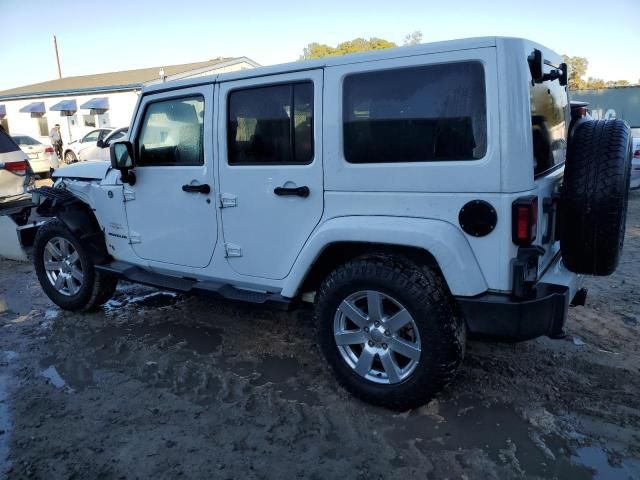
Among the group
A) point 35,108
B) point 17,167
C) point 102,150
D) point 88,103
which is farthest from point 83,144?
point 17,167

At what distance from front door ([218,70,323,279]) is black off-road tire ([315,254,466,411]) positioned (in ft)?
1.37

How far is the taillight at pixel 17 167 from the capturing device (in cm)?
750

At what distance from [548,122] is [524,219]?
84 cm

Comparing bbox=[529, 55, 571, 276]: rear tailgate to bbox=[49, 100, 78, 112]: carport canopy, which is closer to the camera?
bbox=[529, 55, 571, 276]: rear tailgate

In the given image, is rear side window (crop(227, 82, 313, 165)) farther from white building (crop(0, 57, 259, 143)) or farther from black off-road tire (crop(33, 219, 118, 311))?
white building (crop(0, 57, 259, 143))

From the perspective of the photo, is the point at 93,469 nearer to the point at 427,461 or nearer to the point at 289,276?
the point at 289,276

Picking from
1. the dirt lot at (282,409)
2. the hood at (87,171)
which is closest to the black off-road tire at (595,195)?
the dirt lot at (282,409)

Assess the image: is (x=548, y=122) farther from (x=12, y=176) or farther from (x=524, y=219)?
(x=12, y=176)

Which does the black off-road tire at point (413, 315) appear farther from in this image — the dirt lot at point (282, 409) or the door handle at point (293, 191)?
the door handle at point (293, 191)

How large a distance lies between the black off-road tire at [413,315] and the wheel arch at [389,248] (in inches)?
4.3

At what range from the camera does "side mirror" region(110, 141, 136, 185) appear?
12.5ft

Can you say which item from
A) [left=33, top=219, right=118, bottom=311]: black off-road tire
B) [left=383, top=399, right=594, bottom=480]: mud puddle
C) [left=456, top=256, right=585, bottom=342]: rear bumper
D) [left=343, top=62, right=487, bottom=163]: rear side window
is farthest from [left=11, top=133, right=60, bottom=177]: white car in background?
[left=456, top=256, right=585, bottom=342]: rear bumper

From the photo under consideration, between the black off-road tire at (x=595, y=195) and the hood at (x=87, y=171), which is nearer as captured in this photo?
the black off-road tire at (x=595, y=195)

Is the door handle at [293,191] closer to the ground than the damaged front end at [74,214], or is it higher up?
higher up
